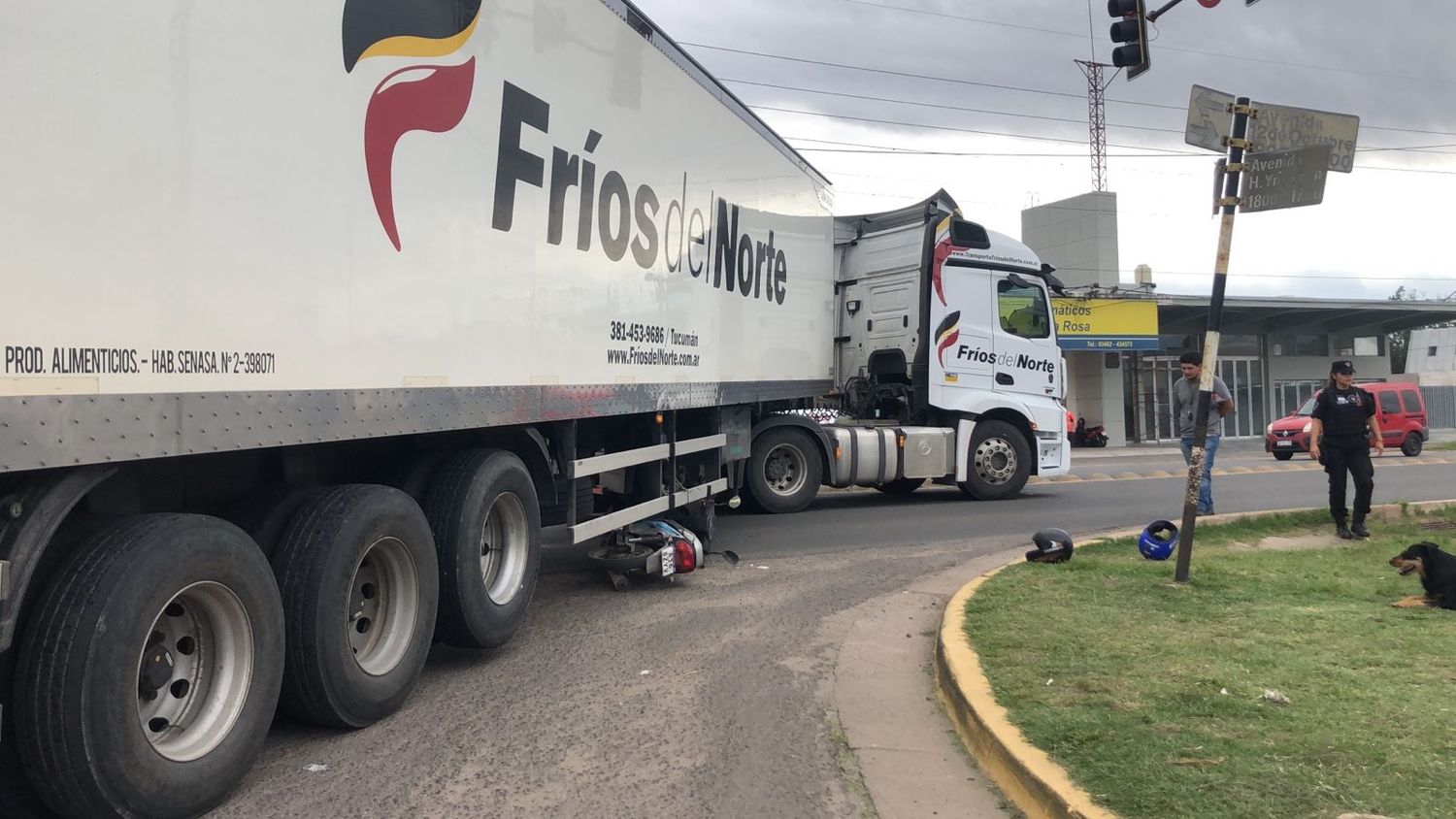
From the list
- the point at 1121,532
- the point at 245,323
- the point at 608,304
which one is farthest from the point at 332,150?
the point at 1121,532

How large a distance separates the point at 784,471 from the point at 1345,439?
5.97m

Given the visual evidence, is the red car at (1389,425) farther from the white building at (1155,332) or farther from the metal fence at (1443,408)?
the metal fence at (1443,408)

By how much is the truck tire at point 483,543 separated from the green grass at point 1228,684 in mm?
2735

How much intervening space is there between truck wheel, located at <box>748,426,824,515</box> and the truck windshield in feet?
10.3

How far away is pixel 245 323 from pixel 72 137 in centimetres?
88

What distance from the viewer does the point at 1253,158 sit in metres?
6.91

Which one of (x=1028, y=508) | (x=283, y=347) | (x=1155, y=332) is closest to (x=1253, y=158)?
(x=283, y=347)

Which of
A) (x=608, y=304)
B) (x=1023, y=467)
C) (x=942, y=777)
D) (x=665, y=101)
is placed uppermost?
(x=665, y=101)

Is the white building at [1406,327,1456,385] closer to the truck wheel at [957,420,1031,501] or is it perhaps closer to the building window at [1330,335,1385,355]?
the building window at [1330,335,1385,355]

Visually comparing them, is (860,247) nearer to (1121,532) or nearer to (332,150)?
(1121,532)

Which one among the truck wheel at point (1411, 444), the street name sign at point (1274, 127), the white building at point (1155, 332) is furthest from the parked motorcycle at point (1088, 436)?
the street name sign at point (1274, 127)

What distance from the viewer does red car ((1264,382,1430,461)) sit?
23.4 metres

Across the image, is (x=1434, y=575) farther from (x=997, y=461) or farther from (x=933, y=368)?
(x=997, y=461)

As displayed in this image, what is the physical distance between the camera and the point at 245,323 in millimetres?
3629
